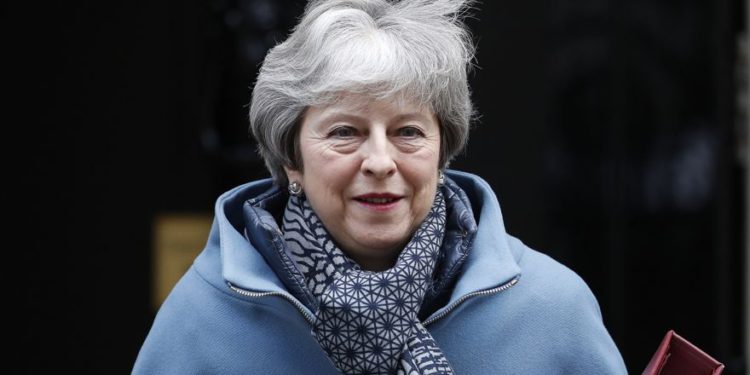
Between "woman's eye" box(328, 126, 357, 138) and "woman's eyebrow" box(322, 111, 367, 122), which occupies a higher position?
"woman's eyebrow" box(322, 111, 367, 122)

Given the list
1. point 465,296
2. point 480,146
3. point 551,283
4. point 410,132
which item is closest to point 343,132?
point 410,132

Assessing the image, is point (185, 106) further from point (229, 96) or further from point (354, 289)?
point (354, 289)

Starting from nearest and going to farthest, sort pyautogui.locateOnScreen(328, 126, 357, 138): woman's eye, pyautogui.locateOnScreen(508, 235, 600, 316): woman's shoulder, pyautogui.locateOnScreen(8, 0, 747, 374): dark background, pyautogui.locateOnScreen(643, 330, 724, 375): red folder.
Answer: pyautogui.locateOnScreen(643, 330, 724, 375): red folder < pyautogui.locateOnScreen(328, 126, 357, 138): woman's eye < pyautogui.locateOnScreen(508, 235, 600, 316): woman's shoulder < pyautogui.locateOnScreen(8, 0, 747, 374): dark background

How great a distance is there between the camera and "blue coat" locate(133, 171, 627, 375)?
295cm

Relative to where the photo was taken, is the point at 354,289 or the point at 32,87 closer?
the point at 354,289

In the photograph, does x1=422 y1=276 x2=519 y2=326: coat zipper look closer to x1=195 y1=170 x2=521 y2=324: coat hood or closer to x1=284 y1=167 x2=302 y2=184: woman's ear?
x1=195 y1=170 x2=521 y2=324: coat hood

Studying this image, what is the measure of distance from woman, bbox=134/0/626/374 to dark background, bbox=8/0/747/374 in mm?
2046

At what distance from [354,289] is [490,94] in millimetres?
2434

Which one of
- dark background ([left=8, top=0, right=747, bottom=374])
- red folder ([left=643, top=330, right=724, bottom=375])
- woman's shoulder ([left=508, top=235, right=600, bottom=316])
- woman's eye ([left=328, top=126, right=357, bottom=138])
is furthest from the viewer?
dark background ([left=8, top=0, right=747, bottom=374])

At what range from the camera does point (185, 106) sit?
16.8ft

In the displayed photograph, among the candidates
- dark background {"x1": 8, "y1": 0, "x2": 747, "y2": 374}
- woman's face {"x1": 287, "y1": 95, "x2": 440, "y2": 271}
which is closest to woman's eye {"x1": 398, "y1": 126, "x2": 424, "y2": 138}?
woman's face {"x1": 287, "y1": 95, "x2": 440, "y2": 271}

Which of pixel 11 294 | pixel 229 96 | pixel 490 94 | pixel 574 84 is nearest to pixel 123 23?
pixel 229 96

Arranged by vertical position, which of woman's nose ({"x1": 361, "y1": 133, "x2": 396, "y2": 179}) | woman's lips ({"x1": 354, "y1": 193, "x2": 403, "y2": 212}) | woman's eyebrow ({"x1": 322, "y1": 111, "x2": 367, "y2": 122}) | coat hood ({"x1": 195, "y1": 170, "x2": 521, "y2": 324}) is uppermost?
woman's eyebrow ({"x1": 322, "y1": 111, "x2": 367, "y2": 122})

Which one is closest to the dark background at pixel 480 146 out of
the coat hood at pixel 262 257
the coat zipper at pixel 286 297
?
the coat hood at pixel 262 257
